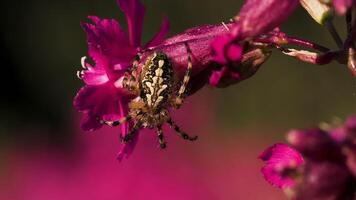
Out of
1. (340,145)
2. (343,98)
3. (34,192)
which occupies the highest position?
(340,145)

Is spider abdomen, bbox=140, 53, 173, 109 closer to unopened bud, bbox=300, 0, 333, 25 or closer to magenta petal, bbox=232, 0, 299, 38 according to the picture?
magenta petal, bbox=232, 0, 299, 38

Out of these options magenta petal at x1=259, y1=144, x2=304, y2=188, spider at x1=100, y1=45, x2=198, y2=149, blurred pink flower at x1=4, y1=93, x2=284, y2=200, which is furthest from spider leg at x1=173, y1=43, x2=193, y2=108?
blurred pink flower at x1=4, y1=93, x2=284, y2=200

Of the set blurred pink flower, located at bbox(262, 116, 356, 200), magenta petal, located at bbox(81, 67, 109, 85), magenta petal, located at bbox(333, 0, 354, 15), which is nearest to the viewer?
blurred pink flower, located at bbox(262, 116, 356, 200)

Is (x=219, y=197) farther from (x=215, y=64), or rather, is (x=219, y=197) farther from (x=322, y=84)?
(x=215, y=64)

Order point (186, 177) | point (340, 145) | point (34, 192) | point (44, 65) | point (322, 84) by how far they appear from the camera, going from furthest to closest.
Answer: point (44, 65), point (322, 84), point (34, 192), point (186, 177), point (340, 145)

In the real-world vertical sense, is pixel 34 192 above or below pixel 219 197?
above

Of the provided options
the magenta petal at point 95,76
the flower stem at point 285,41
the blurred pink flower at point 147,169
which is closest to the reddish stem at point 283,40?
the flower stem at point 285,41

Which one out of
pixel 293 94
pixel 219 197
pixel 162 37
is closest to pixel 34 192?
pixel 219 197
